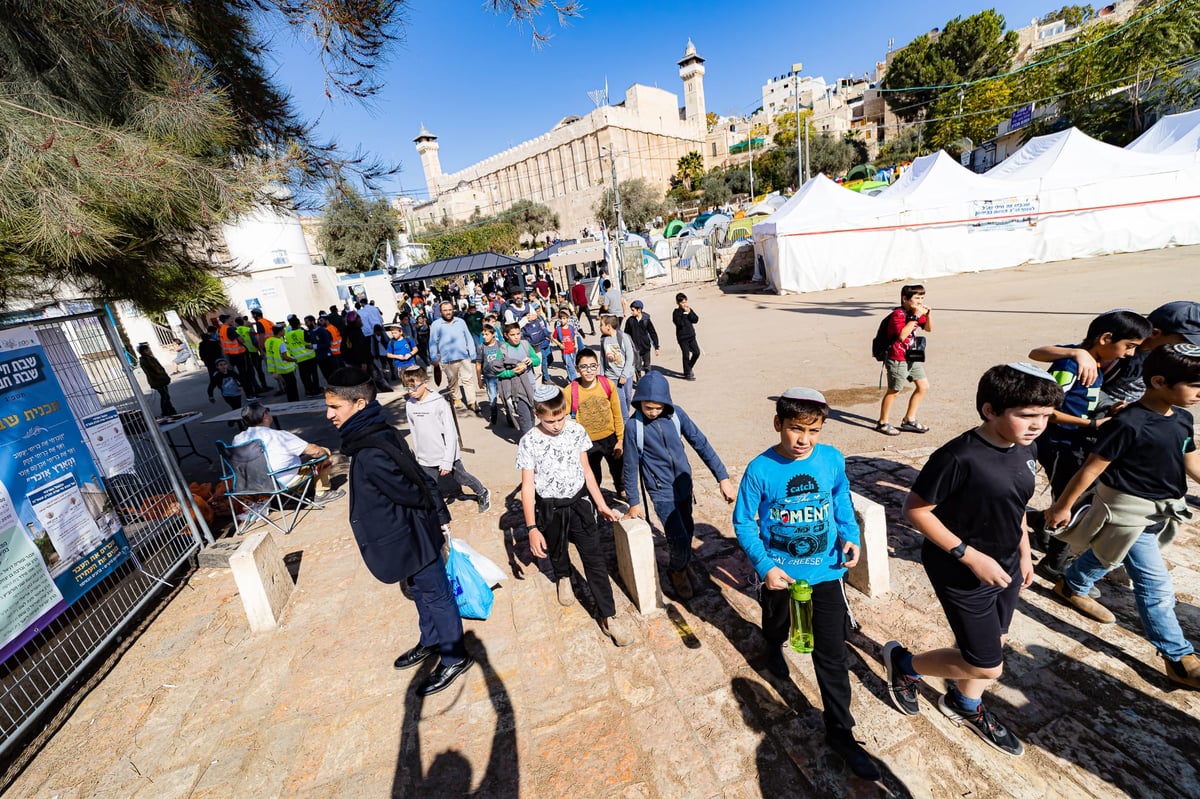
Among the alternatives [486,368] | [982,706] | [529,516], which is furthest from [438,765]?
[486,368]

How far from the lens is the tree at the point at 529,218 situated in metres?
60.8

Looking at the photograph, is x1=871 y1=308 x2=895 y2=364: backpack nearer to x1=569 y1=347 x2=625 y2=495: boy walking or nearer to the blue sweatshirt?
x1=569 y1=347 x2=625 y2=495: boy walking

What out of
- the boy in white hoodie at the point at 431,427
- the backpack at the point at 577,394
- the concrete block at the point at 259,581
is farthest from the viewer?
the boy in white hoodie at the point at 431,427

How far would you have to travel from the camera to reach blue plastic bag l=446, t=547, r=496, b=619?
11.2ft

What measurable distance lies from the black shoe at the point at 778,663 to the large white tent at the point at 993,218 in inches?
656

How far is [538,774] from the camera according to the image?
2379mm

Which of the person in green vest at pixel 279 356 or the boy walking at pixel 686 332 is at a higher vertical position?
the person in green vest at pixel 279 356

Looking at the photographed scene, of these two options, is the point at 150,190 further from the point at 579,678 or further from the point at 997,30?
the point at 997,30

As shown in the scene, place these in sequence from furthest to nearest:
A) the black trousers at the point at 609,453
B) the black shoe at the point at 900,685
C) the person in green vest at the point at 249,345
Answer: the person in green vest at the point at 249,345, the black trousers at the point at 609,453, the black shoe at the point at 900,685

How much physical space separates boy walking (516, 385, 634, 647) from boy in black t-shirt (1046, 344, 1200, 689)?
255 cm

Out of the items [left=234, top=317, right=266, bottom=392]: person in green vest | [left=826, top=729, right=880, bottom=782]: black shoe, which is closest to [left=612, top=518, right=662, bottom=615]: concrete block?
[left=826, top=729, right=880, bottom=782]: black shoe

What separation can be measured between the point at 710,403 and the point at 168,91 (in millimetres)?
6677

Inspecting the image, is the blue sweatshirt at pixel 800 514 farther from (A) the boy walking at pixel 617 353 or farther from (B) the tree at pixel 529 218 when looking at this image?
(B) the tree at pixel 529 218

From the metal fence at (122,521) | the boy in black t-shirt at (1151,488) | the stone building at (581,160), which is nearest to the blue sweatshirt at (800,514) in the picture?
the boy in black t-shirt at (1151,488)
